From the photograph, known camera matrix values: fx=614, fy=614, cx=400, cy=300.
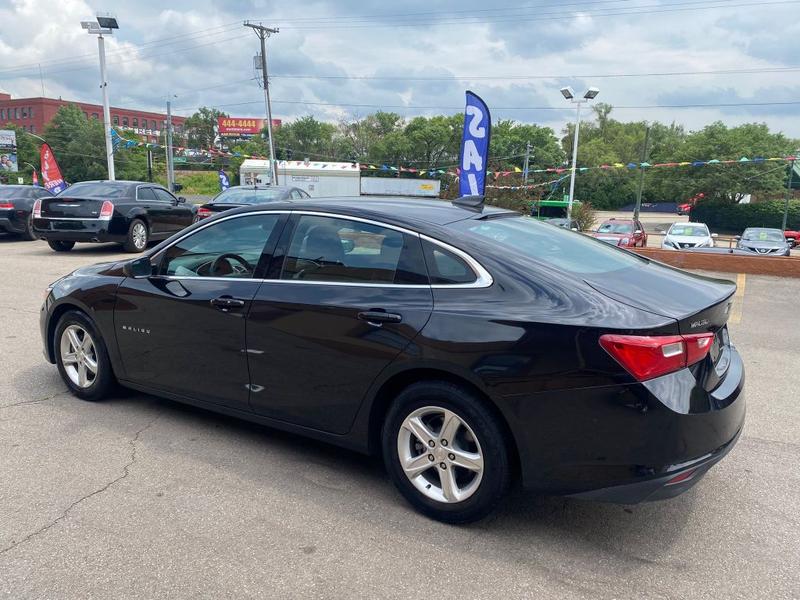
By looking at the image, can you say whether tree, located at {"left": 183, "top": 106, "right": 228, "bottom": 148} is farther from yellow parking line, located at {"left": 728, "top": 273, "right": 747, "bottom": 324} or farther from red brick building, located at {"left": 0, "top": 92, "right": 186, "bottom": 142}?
yellow parking line, located at {"left": 728, "top": 273, "right": 747, "bottom": 324}

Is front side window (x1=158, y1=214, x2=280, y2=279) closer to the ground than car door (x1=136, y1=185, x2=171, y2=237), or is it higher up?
higher up

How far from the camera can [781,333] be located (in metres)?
7.33

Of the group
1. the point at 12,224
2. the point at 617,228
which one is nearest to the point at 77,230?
the point at 12,224

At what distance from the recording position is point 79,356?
4578 mm

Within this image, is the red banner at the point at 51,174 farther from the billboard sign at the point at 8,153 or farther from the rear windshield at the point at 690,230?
the billboard sign at the point at 8,153

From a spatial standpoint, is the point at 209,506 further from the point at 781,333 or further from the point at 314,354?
the point at 781,333

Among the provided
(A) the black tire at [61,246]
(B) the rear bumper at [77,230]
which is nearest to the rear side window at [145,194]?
(B) the rear bumper at [77,230]

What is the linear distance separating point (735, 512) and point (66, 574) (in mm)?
3194

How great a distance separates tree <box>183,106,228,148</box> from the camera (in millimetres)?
117625

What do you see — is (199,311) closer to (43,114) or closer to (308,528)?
(308,528)

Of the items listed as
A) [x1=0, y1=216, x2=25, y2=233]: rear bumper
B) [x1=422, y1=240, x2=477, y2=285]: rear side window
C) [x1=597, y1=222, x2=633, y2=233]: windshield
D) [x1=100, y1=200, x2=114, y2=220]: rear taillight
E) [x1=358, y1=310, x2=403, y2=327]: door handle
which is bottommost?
[x1=597, y1=222, x2=633, y2=233]: windshield

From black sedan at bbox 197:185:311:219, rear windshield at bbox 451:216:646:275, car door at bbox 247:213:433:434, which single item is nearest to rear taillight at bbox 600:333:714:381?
rear windshield at bbox 451:216:646:275

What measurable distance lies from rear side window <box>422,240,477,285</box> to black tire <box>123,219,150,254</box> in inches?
464

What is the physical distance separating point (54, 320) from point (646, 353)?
4274 mm
